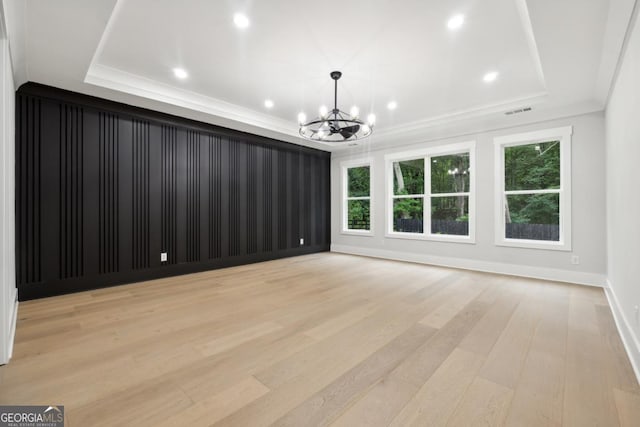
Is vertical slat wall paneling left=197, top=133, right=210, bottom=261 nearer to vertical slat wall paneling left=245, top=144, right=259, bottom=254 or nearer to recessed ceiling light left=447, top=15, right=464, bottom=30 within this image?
vertical slat wall paneling left=245, top=144, right=259, bottom=254

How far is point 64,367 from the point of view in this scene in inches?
74.6

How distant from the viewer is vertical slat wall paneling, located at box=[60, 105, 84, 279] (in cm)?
362

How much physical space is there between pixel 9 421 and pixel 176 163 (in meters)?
3.85

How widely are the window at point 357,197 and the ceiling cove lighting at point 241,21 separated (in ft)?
15.3

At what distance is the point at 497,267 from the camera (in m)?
4.93

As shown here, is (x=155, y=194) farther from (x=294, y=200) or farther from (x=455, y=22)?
(x=455, y=22)

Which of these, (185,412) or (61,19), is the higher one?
(61,19)

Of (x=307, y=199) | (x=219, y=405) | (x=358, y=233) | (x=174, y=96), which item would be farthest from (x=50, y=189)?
(x=358, y=233)

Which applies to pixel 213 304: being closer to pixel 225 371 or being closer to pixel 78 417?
pixel 225 371

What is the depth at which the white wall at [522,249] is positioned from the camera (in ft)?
13.4

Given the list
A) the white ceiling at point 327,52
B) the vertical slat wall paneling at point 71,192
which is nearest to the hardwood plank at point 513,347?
the white ceiling at point 327,52

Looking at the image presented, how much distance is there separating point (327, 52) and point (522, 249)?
14.5ft

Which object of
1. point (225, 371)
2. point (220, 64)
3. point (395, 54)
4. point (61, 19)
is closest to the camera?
point (225, 371)

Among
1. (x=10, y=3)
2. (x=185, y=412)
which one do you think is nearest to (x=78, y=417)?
(x=185, y=412)
